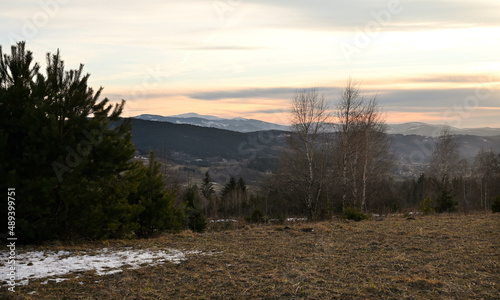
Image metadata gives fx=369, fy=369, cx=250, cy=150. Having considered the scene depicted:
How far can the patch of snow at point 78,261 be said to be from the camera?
21.5 feet

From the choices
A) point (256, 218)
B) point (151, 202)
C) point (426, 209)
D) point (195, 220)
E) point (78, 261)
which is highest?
point (151, 202)

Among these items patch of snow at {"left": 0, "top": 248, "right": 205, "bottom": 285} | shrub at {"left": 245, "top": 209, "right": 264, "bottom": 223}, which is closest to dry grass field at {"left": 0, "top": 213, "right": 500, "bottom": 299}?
patch of snow at {"left": 0, "top": 248, "right": 205, "bottom": 285}

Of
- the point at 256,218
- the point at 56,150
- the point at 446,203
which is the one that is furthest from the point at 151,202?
the point at 446,203

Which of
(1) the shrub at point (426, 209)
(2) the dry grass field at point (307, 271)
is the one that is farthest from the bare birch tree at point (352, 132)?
(2) the dry grass field at point (307, 271)

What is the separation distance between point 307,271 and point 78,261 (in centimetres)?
456

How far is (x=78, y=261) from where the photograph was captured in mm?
7414

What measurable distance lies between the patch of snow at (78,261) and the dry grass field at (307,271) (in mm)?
333

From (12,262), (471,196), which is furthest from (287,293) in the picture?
(471,196)

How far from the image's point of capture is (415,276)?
255 inches

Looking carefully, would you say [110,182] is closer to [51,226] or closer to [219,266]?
[51,226]

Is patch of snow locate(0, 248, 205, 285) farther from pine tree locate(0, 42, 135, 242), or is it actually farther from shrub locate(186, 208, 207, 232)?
shrub locate(186, 208, 207, 232)

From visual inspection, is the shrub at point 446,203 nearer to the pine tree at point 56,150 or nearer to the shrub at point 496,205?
the shrub at point 496,205

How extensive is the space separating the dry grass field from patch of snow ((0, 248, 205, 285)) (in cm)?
33

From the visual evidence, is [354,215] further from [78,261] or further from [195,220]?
[78,261]
